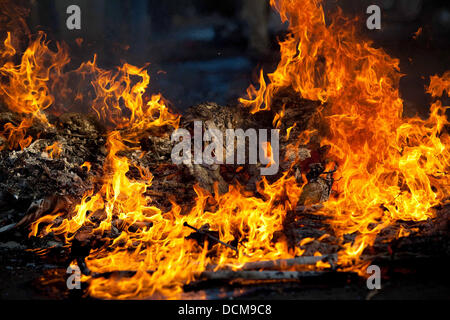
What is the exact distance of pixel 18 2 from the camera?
6.23 m

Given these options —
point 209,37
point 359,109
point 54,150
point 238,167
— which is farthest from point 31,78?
point 359,109

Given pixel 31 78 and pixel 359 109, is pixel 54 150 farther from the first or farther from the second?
pixel 359 109

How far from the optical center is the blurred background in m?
6.39

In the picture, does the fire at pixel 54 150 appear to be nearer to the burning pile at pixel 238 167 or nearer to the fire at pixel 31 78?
the burning pile at pixel 238 167

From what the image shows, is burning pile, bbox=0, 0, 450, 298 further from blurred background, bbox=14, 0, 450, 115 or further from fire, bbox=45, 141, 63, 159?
blurred background, bbox=14, 0, 450, 115

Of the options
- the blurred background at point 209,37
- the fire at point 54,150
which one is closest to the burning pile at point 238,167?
the fire at point 54,150

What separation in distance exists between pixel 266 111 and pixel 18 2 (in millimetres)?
5316

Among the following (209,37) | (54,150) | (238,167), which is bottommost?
(238,167)

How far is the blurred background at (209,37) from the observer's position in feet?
21.0

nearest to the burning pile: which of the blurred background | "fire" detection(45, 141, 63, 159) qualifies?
"fire" detection(45, 141, 63, 159)

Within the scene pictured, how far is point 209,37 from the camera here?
6.57 m

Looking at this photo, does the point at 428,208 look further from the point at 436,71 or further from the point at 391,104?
the point at 436,71

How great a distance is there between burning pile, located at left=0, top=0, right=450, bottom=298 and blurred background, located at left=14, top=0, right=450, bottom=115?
0.86 feet

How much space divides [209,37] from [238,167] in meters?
2.73
